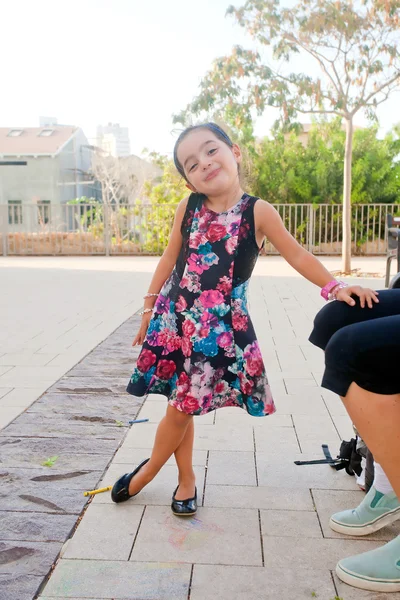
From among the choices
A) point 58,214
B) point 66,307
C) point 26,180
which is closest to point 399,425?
point 66,307

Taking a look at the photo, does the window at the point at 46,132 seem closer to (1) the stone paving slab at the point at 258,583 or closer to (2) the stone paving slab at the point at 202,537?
(2) the stone paving slab at the point at 202,537

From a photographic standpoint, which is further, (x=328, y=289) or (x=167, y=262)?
(x=167, y=262)

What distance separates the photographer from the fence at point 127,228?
648 inches

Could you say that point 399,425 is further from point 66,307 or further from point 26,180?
point 26,180

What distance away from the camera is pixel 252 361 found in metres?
2.23

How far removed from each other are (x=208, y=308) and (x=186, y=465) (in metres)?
0.59

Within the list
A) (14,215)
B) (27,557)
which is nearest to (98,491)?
(27,557)

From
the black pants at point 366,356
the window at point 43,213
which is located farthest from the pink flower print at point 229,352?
the window at point 43,213

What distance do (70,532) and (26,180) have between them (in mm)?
32363

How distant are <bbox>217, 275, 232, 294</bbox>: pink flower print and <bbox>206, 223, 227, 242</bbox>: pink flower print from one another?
139 mm

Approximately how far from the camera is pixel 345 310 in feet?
6.32

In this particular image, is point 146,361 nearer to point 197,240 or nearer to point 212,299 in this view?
point 212,299

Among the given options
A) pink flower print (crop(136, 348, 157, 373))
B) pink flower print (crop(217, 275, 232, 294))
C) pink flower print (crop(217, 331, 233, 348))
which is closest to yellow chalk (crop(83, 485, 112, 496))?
pink flower print (crop(136, 348, 157, 373))

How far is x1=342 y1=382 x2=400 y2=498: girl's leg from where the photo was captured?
1.73 metres
